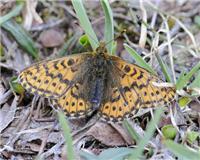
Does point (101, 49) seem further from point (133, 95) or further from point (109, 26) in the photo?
point (133, 95)

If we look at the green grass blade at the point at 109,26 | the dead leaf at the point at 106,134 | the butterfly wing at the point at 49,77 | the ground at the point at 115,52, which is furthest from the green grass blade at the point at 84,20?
the dead leaf at the point at 106,134

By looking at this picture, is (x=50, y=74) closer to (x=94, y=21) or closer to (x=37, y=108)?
(x=37, y=108)

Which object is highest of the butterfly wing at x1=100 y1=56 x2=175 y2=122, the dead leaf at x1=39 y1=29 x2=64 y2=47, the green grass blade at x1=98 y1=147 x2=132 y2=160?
the dead leaf at x1=39 y1=29 x2=64 y2=47

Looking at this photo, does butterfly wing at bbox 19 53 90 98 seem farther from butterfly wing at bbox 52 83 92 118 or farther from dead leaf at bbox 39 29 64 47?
dead leaf at bbox 39 29 64 47

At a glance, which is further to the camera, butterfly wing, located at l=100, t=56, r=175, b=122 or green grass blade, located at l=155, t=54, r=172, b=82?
green grass blade, located at l=155, t=54, r=172, b=82

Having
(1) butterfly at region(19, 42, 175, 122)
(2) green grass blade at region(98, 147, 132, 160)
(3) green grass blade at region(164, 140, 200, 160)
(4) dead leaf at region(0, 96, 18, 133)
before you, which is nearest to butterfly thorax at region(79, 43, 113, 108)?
(1) butterfly at region(19, 42, 175, 122)

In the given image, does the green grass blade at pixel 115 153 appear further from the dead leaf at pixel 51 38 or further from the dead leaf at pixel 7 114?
the dead leaf at pixel 51 38

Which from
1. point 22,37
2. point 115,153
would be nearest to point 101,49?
point 115,153
